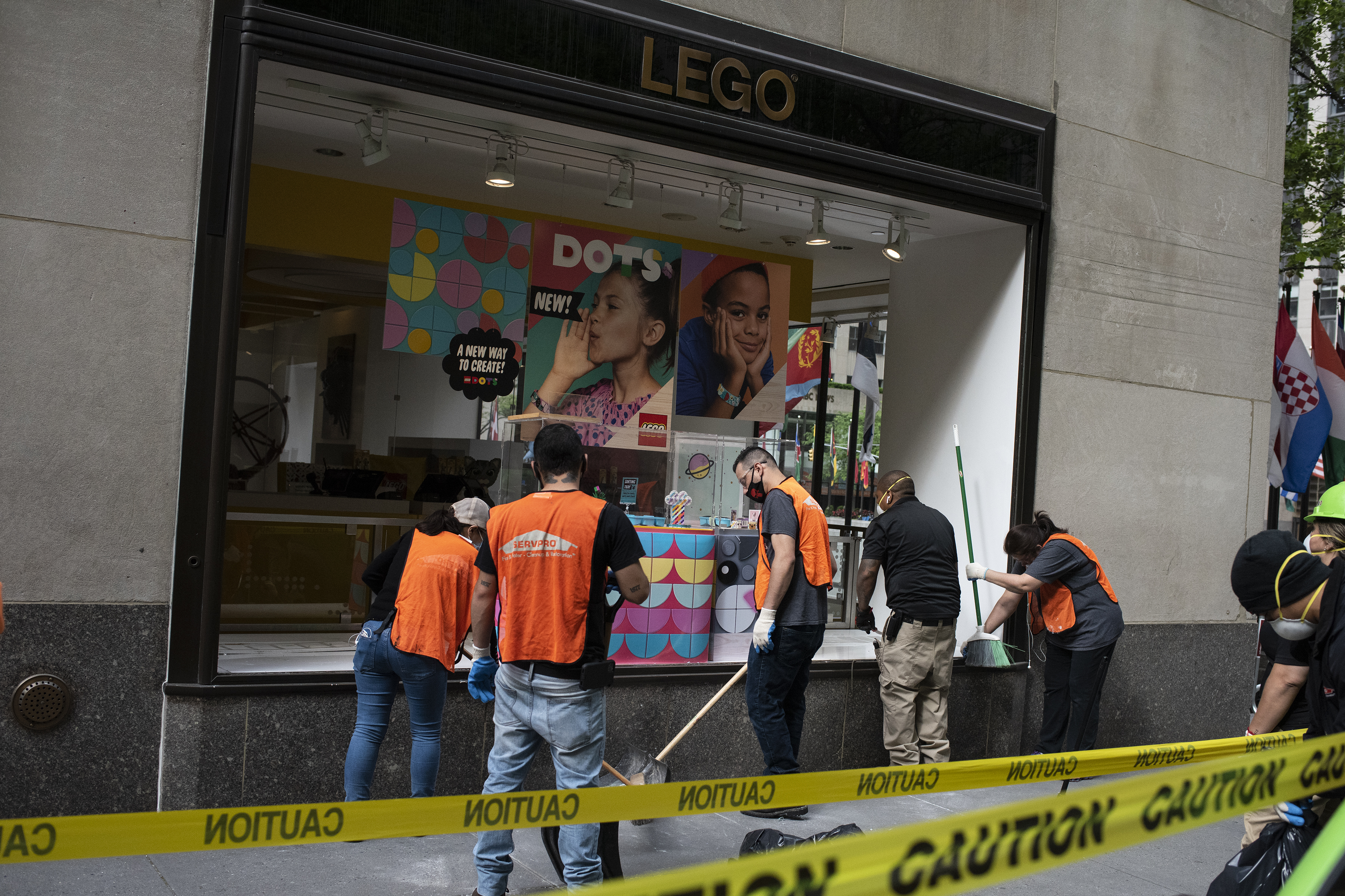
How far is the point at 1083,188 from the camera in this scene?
7.71m

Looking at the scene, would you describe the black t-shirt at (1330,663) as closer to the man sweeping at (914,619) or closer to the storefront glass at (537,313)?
the man sweeping at (914,619)

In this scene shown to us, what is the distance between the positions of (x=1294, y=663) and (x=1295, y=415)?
6828 mm

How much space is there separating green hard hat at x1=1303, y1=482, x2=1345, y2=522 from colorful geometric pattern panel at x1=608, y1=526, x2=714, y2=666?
3.71 meters

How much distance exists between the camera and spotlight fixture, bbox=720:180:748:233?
7.07m

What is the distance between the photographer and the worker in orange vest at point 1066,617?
6.89m

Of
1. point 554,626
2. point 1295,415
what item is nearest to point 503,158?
point 554,626

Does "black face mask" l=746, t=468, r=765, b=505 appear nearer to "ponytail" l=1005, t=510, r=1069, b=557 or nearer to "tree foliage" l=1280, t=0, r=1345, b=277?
"ponytail" l=1005, t=510, r=1069, b=557

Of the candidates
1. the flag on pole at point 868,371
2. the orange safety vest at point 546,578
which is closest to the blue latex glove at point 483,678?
the orange safety vest at point 546,578

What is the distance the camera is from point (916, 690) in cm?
686

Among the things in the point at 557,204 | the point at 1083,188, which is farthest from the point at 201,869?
the point at 1083,188

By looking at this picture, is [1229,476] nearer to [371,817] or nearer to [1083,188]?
[1083,188]

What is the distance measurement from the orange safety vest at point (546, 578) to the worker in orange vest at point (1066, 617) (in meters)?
3.48

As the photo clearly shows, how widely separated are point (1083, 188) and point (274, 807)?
671 centimetres

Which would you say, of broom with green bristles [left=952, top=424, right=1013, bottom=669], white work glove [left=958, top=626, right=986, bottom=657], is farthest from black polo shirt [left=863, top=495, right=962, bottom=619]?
white work glove [left=958, top=626, right=986, bottom=657]
